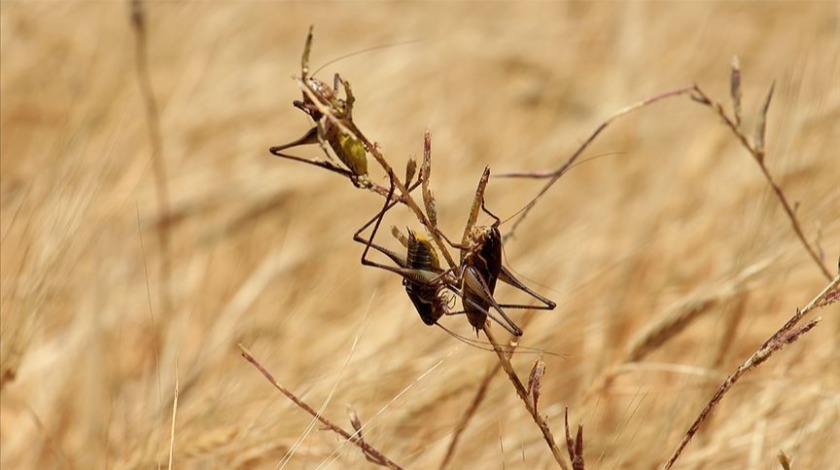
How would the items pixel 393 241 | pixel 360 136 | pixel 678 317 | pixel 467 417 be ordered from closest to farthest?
pixel 360 136, pixel 467 417, pixel 678 317, pixel 393 241

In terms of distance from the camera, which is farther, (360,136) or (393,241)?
(393,241)

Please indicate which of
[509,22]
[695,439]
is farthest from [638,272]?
[509,22]

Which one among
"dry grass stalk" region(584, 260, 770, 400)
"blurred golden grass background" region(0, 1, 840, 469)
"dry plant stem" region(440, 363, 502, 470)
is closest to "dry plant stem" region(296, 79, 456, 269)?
"blurred golden grass background" region(0, 1, 840, 469)

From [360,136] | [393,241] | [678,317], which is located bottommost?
[360,136]

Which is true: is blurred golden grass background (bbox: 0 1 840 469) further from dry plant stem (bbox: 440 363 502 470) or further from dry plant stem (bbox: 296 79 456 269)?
dry plant stem (bbox: 296 79 456 269)

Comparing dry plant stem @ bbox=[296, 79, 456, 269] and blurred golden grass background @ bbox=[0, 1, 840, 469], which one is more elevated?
blurred golden grass background @ bbox=[0, 1, 840, 469]

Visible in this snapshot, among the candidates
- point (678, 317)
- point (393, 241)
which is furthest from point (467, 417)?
point (393, 241)

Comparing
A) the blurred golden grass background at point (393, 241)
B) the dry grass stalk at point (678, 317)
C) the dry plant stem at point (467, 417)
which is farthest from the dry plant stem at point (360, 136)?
the dry grass stalk at point (678, 317)

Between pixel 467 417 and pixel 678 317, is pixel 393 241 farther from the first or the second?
pixel 467 417
